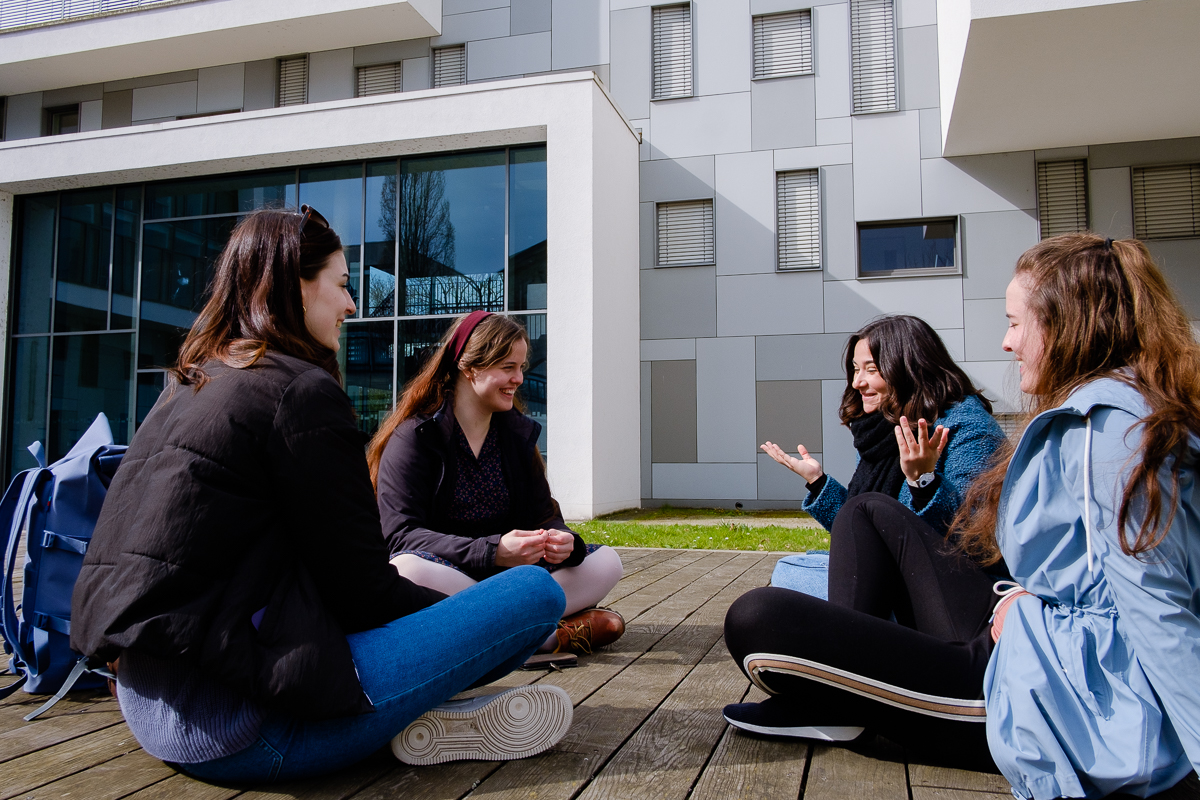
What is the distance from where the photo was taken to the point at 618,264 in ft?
32.2

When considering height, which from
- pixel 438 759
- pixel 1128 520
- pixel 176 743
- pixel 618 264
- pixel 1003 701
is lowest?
pixel 438 759

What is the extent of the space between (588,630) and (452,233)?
298 inches

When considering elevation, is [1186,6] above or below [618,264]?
above

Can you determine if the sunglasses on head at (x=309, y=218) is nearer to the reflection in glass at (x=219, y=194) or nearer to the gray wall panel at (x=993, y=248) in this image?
the reflection in glass at (x=219, y=194)

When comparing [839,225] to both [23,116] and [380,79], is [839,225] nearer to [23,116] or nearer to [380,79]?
[380,79]

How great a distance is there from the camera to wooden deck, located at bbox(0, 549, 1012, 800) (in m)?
1.74

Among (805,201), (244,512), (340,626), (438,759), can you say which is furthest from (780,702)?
(805,201)

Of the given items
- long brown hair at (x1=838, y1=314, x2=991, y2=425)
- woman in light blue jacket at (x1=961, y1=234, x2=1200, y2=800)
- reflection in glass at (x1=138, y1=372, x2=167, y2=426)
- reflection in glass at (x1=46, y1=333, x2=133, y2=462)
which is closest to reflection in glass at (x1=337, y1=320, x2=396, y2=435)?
reflection in glass at (x1=138, y1=372, x2=167, y2=426)

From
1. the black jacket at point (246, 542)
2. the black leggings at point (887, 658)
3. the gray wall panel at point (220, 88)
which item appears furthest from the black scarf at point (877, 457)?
the gray wall panel at point (220, 88)

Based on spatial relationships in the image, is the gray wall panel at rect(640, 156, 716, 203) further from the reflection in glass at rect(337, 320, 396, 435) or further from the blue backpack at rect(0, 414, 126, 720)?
the blue backpack at rect(0, 414, 126, 720)

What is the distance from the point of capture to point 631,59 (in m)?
11.0

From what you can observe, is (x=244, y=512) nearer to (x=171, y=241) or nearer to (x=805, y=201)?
(x=805, y=201)

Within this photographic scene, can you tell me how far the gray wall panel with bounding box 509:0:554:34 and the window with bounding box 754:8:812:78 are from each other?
9.48ft

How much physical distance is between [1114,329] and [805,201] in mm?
9218
